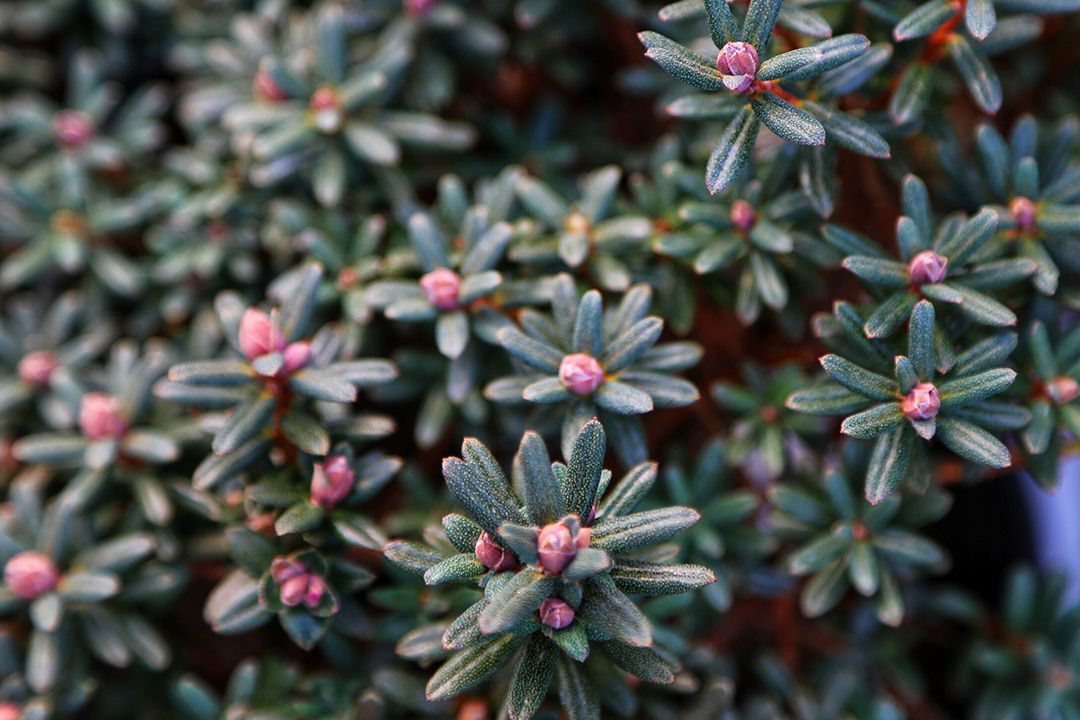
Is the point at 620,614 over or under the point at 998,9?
under

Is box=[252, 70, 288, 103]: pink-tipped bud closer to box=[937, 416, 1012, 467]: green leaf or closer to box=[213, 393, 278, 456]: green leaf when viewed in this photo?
box=[213, 393, 278, 456]: green leaf

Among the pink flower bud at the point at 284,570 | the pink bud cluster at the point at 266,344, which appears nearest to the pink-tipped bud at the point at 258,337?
the pink bud cluster at the point at 266,344

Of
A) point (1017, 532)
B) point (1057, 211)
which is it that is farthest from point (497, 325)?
point (1017, 532)

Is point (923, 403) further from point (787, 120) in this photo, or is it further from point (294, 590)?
point (294, 590)

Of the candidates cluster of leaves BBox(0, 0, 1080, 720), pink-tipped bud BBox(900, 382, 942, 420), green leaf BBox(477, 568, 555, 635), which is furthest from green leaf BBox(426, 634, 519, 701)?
pink-tipped bud BBox(900, 382, 942, 420)

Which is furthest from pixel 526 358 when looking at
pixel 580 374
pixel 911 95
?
pixel 911 95

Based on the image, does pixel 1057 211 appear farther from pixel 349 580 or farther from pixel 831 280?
pixel 349 580

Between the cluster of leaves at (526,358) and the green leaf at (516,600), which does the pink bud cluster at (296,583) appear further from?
the green leaf at (516,600)
